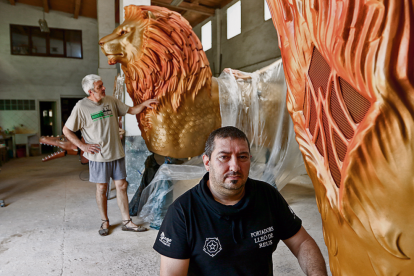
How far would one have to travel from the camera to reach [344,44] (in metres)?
0.58

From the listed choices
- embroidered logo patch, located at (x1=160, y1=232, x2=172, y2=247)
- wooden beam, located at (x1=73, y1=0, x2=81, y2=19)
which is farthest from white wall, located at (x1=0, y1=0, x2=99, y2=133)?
embroidered logo patch, located at (x1=160, y1=232, x2=172, y2=247)

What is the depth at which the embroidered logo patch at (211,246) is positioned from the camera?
996 mm

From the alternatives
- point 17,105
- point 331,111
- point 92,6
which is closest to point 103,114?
point 331,111

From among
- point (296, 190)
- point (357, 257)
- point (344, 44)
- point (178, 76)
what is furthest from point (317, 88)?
point (296, 190)

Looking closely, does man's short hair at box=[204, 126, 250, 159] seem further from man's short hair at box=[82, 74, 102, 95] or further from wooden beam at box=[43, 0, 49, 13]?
wooden beam at box=[43, 0, 49, 13]

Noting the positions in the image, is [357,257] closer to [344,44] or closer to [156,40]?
[344,44]

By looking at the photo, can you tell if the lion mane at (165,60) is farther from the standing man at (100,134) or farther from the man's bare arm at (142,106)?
the standing man at (100,134)

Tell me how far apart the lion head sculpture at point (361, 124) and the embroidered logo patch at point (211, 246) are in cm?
39

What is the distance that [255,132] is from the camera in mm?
2674

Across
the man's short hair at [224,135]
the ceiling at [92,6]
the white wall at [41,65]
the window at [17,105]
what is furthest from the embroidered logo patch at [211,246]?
the window at [17,105]

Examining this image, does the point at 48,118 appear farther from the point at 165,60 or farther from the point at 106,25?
the point at 165,60

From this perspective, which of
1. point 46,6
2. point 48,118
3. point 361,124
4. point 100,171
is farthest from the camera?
point 48,118

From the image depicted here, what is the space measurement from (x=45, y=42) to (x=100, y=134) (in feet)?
30.6

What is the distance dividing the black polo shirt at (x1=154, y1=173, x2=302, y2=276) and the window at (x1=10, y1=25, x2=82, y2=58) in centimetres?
1063
